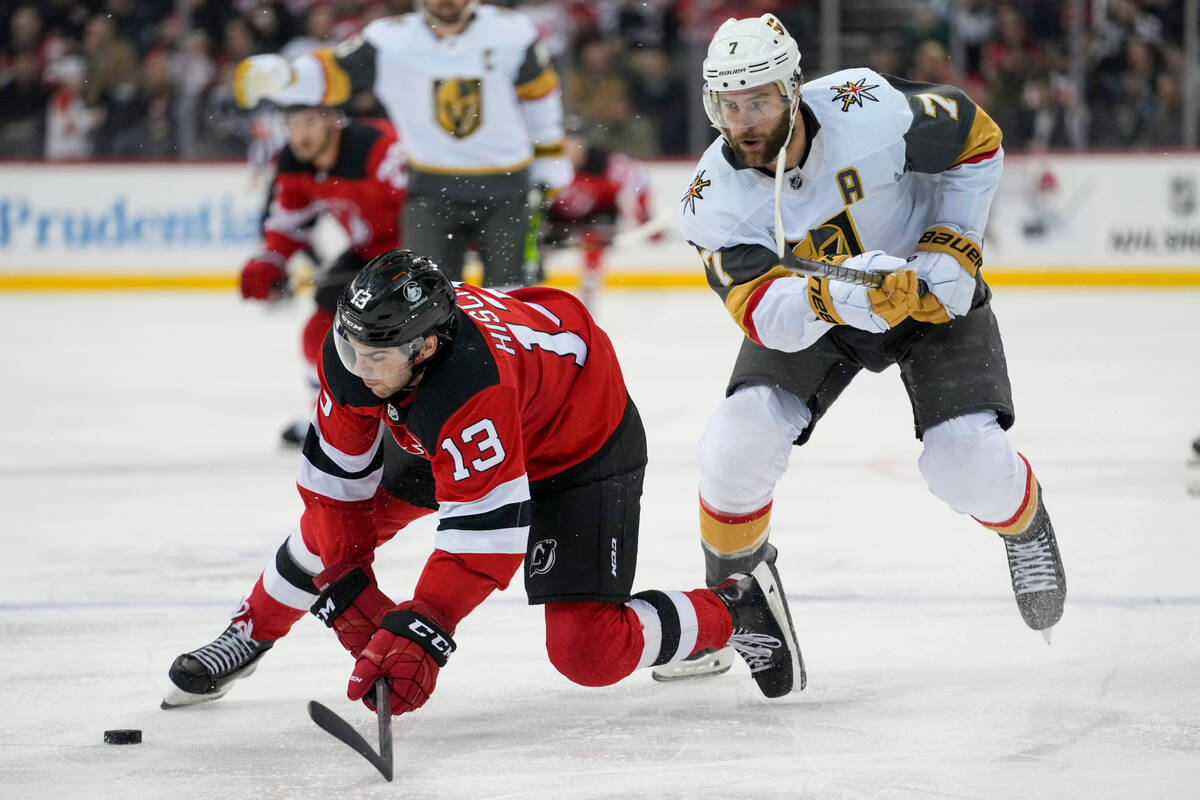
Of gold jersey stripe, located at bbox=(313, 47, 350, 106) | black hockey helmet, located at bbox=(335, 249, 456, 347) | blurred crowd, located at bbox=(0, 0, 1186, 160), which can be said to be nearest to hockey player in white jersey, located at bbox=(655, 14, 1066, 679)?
black hockey helmet, located at bbox=(335, 249, 456, 347)

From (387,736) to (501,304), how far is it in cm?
71

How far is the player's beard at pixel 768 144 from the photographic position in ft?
8.84

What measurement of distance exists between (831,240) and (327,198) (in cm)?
247

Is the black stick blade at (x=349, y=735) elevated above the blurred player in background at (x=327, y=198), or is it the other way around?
the blurred player in background at (x=327, y=198)

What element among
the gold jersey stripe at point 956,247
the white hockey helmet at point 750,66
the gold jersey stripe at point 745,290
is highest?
the white hockey helmet at point 750,66

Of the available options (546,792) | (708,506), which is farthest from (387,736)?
(708,506)

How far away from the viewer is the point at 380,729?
89.8 inches

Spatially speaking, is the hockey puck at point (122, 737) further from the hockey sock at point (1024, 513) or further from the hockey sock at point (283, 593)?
the hockey sock at point (1024, 513)

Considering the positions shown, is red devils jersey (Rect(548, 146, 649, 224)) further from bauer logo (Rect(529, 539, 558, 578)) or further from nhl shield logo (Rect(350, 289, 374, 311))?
nhl shield logo (Rect(350, 289, 374, 311))

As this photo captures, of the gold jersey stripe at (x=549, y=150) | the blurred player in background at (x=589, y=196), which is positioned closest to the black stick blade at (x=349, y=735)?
the gold jersey stripe at (x=549, y=150)

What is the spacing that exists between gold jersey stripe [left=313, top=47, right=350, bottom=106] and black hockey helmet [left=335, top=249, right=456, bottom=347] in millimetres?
2677

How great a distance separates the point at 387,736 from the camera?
89.9 inches

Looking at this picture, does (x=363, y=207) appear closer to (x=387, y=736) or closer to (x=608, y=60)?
(x=387, y=736)

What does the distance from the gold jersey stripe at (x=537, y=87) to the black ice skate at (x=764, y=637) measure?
2.83 m
